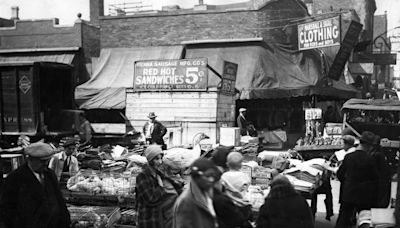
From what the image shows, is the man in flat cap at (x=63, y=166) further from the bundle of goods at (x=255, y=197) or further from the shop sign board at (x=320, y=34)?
the shop sign board at (x=320, y=34)

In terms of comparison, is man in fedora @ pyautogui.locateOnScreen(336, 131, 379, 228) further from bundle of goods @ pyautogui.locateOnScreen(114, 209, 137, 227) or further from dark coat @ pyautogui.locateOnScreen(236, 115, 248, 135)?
dark coat @ pyautogui.locateOnScreen(236, 115, 248, 135)

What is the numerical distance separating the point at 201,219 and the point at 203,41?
19484 millimetres

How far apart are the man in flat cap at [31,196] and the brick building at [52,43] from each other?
67.3 ft

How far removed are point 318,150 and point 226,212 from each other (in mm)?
9085

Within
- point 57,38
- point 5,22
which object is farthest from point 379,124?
point 5,22

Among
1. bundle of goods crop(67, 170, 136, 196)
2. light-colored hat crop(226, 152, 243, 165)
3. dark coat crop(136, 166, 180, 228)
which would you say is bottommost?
bundle of goods crop(67, 170, 136, 196)

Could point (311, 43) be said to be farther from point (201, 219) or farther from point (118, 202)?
point (201, 219)

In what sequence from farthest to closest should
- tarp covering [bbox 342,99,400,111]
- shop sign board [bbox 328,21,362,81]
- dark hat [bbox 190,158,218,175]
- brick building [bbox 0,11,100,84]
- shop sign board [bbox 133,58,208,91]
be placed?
brick building [bbox 0,11,100,84] < shop sign board [bbox 328,21,362,81] < shop sign board [bbox 133,58,208,91] < tarp covering [bbox 342,99,400,111] < dark hat [bbox 190,158,218,175]

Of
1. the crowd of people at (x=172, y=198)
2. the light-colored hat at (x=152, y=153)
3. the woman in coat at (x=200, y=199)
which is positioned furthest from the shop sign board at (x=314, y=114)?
the woman in coat at (x=200, y=199)

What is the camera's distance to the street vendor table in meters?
12.8

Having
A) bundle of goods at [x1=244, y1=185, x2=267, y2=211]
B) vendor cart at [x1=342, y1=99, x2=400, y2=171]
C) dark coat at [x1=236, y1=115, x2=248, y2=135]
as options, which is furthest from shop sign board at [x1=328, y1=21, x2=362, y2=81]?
bundle of goods at [x1=244, y1=185, x2=267, y2=211]

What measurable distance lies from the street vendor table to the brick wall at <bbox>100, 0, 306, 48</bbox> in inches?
403

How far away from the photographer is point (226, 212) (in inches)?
172

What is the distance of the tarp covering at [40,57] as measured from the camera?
2497 cm
